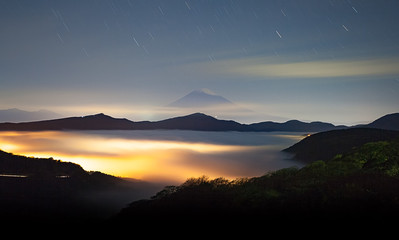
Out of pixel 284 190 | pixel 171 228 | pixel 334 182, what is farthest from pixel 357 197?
pixel 171 228

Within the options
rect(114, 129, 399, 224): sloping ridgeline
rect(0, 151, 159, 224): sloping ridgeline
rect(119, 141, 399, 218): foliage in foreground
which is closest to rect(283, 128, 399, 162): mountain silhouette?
rect(0, 151, 159, 224): sloping ridgeline

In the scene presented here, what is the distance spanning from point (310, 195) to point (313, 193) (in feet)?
1.53

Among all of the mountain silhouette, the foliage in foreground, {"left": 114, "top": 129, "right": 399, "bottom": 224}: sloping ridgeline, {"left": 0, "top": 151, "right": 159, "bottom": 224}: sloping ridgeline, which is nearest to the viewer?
{"left": 114, "top": 129, "right": 399, "bottom": 224}: sloping ridgeline

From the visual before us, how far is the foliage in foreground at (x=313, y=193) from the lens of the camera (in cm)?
1948

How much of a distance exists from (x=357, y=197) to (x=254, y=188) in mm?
7880

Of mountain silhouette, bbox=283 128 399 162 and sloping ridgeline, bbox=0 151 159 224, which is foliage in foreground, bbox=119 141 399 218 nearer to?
sloping ridgeline, bbox=0 151 159 224

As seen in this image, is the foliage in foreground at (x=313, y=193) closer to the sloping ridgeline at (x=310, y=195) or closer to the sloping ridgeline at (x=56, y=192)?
the sloping ridgeline at (x=310, y=195)

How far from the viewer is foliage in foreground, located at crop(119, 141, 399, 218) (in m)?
19.5

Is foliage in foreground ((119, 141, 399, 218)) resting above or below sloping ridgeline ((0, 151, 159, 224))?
above

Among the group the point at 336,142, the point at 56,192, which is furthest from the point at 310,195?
the point at 336,142

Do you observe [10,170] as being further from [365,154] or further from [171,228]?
[365,154]

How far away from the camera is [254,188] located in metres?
25.6

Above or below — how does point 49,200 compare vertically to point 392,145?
below

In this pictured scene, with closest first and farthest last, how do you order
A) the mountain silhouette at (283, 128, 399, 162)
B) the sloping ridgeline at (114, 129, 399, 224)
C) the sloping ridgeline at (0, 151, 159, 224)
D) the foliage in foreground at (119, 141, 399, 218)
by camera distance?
the sloping ridgeline at (114, 129, 399, 224) < the foliage in foreground at (119, 141, 399, 218) < the sloping ridgeline at (0, 151, 159, 224) < the mountain silhouette at (283, 128, 399, 162)
